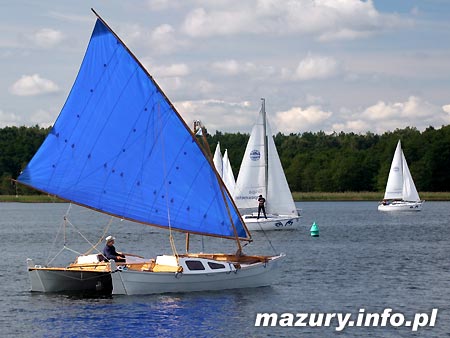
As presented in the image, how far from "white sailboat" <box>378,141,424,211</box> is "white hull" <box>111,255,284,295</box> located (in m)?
93.0

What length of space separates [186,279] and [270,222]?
42734 mm

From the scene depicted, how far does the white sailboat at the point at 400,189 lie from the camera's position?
136 metres

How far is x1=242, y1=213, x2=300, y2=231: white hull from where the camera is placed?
8612cm

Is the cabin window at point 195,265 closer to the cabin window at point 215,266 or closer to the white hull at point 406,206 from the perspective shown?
the cabin window at point 215,266

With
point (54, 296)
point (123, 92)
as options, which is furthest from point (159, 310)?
point (123, 92)

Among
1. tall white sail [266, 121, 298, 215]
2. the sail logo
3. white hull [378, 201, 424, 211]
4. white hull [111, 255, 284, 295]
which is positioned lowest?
white hull [111, 255, 284, 295]

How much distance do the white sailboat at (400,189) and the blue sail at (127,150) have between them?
94.0m

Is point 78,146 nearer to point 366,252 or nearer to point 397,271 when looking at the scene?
point 397,271

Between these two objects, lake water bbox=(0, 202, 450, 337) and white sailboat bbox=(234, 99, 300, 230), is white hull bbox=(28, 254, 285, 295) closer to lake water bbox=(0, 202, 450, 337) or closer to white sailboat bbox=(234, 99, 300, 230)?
lake water bbox=(0, 202, 450, 337)

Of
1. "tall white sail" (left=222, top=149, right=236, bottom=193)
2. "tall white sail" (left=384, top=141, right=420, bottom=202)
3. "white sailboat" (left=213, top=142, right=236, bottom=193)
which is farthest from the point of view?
"tall white sail" (left=384, top=141, right=420, bottom=202)

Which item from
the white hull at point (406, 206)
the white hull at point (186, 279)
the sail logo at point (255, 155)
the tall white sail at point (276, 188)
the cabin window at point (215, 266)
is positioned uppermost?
the sail logo at point (255, 155)

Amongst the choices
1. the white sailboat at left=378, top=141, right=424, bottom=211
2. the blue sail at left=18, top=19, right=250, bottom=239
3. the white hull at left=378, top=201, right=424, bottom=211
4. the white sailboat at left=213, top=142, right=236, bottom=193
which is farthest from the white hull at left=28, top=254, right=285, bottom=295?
the white sailboat at left=378, top=141, right=424, bottom=211

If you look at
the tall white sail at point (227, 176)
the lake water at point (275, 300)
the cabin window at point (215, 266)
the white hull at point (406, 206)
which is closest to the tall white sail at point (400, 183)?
the white hull at point (406, 206)

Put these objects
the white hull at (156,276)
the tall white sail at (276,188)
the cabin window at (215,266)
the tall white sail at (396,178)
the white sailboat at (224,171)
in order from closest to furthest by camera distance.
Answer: the white hull at (156,276), the cabin window at (215,266), the tall white sail at (276,188), the white sailboat at (224,171), the tall white sail at (396,178)
